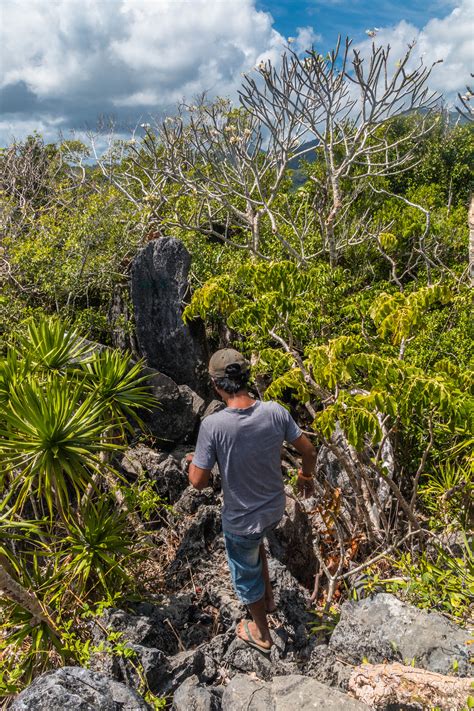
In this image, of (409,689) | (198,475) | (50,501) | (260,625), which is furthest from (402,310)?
(50,501)

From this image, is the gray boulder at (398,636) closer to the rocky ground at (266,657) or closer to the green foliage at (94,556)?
the rocky ground at (266,657)

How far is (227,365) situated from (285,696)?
1.82m

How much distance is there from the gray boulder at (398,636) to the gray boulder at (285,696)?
1.78 feet

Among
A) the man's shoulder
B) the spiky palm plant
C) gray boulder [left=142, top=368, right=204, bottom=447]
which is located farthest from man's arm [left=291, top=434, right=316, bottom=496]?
gray boulder [left=142, top=368, right=204, bottom=447]

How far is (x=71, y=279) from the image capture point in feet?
31.1

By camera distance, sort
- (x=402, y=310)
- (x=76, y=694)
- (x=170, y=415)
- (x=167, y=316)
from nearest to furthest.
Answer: (x=76, y=694) → (x=402, y=310) → (x=170, y=415) → (x=167, y=316)

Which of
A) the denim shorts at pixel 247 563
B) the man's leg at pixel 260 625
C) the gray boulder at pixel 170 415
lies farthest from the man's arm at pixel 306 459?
the gray boulder at pixel 170 415

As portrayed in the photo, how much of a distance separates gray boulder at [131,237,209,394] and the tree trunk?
571cm

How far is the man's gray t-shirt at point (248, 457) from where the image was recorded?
2.95 m

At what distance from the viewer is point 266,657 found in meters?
3.40

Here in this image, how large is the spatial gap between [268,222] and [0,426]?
324 inches

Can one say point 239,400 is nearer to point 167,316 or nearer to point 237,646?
point 237,646

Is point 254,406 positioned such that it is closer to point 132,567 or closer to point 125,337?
point 132,567

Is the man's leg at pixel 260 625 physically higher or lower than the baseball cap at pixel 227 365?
lower
